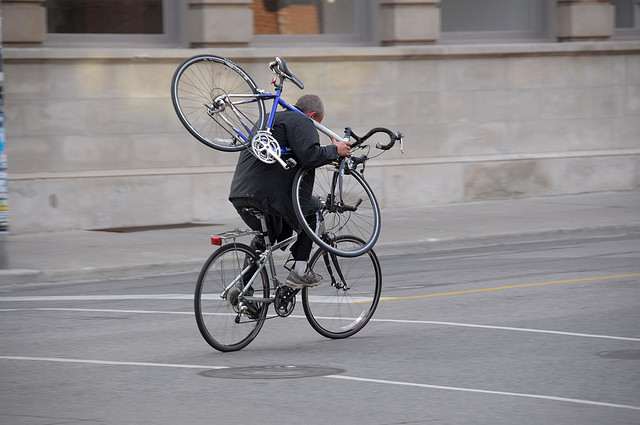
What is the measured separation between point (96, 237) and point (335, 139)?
7.61m

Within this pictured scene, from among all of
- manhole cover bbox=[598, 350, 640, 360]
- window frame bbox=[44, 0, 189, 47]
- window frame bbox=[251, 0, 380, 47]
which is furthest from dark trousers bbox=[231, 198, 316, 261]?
window frame bbox=[251, 0, 380, 47]

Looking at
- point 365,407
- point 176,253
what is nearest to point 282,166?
point 365,407

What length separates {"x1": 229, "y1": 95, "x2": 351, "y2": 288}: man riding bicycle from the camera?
7.45m

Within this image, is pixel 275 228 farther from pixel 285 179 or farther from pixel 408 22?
pixel 408 22

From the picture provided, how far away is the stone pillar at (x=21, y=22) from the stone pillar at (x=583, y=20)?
929cm

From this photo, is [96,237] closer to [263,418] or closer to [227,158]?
[227,158]

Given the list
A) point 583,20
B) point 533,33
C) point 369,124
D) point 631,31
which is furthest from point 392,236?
point 631,31

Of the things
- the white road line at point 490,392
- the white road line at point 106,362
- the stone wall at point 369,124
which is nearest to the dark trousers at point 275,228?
the white road line at point 106,362

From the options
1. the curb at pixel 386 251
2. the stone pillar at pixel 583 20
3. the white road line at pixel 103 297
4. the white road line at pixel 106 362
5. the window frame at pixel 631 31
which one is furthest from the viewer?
the window frame at pixel 631 31

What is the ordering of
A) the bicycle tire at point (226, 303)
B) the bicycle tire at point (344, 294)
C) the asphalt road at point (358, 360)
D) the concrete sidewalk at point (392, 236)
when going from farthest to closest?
the concrete sidewalk at point (392, 236), the bicycle tire at point (344, 294), the bicycle tire at point (226, 303), the asphalt road at point (358, 360)

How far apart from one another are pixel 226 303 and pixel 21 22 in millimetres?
9196

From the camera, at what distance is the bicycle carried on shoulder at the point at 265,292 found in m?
7.38

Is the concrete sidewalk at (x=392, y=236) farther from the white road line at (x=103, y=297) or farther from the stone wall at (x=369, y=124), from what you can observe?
the white road line at (x=103, y=297)

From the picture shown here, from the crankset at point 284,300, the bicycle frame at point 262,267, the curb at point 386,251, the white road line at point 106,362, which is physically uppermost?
the bicycle frame at point 262,267
